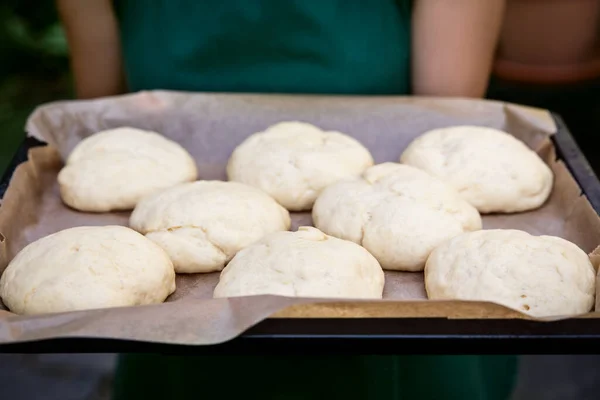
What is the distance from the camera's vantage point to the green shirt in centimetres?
210

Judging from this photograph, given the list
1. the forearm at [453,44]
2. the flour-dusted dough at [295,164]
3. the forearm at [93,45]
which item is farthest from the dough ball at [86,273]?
the forearm at [453,44]

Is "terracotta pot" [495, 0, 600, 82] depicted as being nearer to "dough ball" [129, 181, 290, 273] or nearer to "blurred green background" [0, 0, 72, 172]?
"dough ball" [129, 181, 290, 273]

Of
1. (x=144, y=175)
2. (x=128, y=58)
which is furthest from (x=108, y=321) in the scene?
(x=128, y=58)

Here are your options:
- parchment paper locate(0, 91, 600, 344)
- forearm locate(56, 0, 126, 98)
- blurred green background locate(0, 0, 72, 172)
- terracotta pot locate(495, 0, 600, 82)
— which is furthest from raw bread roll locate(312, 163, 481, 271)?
blurred green background locate(0, 0, 72, 172)

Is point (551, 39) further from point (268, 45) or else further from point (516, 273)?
point (516, 273)

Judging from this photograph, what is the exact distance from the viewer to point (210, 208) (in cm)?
174

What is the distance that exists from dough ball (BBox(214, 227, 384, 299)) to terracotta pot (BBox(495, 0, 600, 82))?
1807 millimetres

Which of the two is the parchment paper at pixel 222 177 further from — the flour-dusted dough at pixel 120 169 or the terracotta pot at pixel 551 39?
the terracotta pot at pixel 551 39

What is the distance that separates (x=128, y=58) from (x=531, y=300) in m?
1.58

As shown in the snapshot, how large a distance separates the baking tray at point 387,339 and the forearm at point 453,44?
123cm

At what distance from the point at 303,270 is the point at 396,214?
375 mm

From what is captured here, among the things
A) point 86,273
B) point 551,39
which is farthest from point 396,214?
point 551,39

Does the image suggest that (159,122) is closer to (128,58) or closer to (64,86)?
(128,58)

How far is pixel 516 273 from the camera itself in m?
1.43
